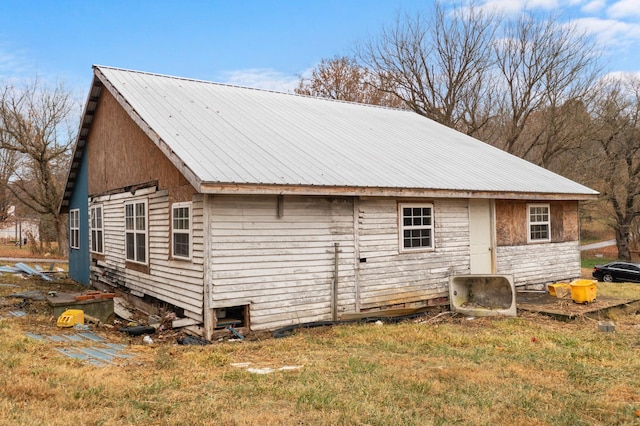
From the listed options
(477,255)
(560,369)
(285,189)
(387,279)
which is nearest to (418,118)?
(477,255)

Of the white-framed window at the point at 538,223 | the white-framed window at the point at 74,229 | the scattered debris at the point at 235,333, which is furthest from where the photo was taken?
the white-framed window at the point at 74,229

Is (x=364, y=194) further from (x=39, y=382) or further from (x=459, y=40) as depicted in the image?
(x=459, y=40)

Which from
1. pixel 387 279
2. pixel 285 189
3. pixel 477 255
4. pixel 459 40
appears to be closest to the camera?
pixel 285 189

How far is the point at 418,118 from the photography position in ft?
65.4

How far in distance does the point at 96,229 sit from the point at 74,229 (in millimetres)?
3205

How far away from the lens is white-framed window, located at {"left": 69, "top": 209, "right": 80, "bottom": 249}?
683 inches

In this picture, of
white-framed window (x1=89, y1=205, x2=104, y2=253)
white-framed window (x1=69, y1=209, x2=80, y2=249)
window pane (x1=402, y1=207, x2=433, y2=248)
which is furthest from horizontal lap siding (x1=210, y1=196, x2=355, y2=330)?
white-framed window (x1=69, y1=209, x2=80, y2=249)

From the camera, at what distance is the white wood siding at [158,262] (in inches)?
363

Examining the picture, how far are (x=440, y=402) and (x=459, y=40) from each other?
30161 millimetres

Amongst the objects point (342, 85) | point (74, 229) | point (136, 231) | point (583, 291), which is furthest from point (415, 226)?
point (342, 85)

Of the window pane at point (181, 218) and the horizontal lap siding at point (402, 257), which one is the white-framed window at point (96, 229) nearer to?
the window pane at point (181, 218)

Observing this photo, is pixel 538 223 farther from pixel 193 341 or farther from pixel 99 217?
pixel 99 217

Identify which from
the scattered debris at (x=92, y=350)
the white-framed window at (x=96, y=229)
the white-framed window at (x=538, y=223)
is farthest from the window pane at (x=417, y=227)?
the white-framed window at (x=96, y=229)

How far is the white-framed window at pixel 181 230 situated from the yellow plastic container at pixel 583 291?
9053 mm
